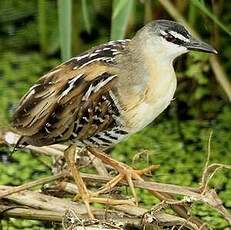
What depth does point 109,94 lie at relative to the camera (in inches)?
87.3

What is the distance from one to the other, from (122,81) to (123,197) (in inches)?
11.0

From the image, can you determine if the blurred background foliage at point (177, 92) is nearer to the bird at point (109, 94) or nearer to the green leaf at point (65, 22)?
the green leaf at point (65, 22)

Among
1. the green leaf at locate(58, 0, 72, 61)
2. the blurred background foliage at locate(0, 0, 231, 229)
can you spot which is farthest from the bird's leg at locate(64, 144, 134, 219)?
the blurred background foliage at locate(0, 0, 231, 229)

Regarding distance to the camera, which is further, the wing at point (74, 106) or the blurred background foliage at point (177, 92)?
the blurred background foliage at point (177, 92)

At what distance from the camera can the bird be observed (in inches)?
86.7

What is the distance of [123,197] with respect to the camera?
2268mm

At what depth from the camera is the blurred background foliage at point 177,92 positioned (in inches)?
123

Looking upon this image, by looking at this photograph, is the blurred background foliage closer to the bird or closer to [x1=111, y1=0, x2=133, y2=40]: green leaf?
[x1=111, y1=0, x2=133, y2=40]: green leaf

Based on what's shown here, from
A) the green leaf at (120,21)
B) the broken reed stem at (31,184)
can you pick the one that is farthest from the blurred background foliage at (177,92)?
the broken reed stem at (31,184)

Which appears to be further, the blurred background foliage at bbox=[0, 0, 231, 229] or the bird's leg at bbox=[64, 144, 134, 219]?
the blurred background foliage at bbox=[0, 0, 231, 229]

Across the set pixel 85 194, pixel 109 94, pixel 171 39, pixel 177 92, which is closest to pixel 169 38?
pixel 171 39

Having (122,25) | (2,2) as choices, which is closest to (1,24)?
(2,2)

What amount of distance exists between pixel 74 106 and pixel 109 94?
9 centimetres

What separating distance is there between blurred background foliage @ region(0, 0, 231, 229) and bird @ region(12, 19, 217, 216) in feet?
2.06
